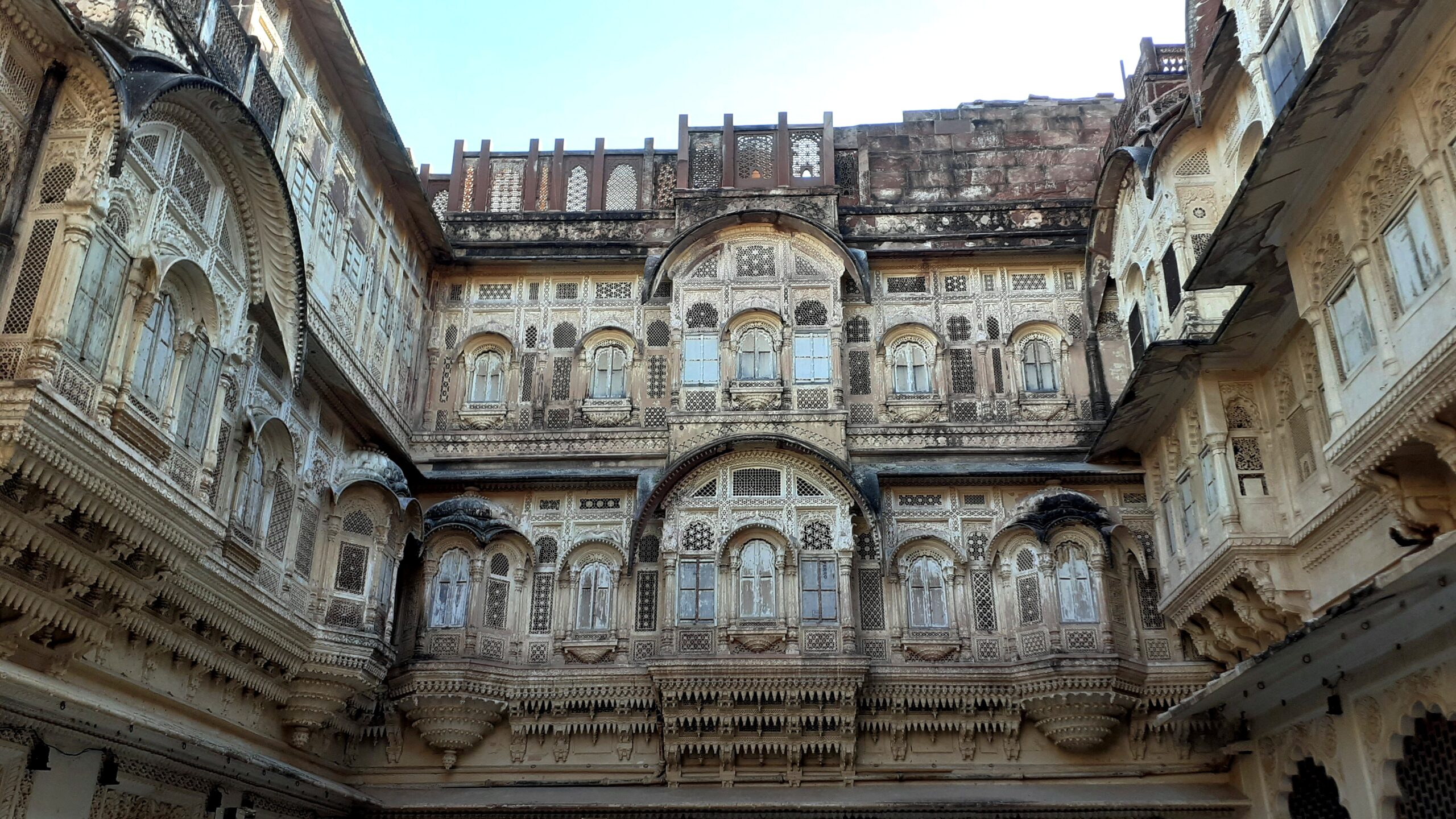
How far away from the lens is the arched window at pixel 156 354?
368 inches

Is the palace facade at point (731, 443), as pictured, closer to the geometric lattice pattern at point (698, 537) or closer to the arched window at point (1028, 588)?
the arched window at point (1028, 588)

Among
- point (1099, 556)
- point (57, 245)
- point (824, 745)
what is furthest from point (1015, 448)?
point (57, 245)

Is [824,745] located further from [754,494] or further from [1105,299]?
[1105,299]

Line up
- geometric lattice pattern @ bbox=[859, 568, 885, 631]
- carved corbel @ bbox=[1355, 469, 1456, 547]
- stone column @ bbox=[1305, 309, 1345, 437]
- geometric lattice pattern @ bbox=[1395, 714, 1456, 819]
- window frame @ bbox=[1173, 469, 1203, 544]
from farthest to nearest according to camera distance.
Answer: geometric lattice pattern @ bbox=[859, 568, 885, 631] < window frame @ bbox=[1173, 469, 1203, 544] < geometric lattice pattern @ bbox=[1395, 714, 1456, 819] < stone column @ bbox=[1305, 309, 1345, 437] < carved corbel @ bbox=[1355, 469, 1456, 547]

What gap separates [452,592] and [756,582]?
4043mm

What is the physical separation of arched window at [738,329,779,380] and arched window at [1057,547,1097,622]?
15.3ft

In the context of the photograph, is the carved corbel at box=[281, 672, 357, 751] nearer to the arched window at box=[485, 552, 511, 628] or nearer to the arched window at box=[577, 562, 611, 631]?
the arched window at box=[485, 552, 511, 628]

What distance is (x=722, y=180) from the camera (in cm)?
1800

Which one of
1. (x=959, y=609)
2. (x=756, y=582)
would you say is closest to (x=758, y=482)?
(x=756, y=582)

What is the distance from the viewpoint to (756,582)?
14891mm

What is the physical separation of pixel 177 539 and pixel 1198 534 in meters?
10.6

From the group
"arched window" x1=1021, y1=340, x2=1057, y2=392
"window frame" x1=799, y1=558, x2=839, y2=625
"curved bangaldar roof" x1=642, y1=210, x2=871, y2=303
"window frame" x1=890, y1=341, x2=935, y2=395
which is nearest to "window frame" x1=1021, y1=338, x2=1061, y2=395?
"arched window" x1=1021, y1=340, x2=1057, y2=392

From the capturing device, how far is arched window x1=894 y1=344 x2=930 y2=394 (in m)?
16.7

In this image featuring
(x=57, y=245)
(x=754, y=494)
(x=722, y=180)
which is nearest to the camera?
(x=57, y=245)
